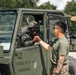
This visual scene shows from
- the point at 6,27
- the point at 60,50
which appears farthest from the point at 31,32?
the point at 60,50

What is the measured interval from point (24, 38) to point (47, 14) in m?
0.65

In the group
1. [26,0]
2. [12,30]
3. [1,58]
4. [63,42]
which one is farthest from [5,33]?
[26,0]

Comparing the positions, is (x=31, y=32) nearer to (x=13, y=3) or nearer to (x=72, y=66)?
(x=72, y=66)

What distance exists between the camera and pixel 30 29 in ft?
25.1

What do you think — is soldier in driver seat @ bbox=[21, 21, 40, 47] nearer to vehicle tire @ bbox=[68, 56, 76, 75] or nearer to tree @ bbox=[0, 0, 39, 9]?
vehicle tire @ bbox=[68, 56, 76, 75]

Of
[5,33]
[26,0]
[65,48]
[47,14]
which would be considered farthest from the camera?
[26,0]

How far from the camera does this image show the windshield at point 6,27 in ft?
22.8

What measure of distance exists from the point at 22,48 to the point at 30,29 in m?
0.70

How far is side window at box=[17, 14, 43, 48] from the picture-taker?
7.37 m

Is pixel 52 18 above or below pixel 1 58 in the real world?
above

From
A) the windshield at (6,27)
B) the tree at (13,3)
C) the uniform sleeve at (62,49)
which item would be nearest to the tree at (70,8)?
the tree at (13,3)

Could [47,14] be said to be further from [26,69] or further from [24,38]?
[26,69]

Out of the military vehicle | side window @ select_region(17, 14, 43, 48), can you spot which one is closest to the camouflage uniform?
the military vehicle

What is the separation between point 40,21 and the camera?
7758 millimetres
